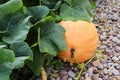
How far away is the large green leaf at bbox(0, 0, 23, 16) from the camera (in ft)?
5.92

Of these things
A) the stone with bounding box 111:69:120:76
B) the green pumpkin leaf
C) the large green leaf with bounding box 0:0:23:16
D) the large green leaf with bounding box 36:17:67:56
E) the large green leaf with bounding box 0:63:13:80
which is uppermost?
the large green leaf with bounding box 0:0:23:16

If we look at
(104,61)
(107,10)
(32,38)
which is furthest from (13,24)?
(107,10)

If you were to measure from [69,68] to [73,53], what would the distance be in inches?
5.6

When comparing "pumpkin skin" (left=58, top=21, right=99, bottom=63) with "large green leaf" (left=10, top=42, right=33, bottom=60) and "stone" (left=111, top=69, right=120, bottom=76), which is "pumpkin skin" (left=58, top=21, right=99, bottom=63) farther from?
"large green leaf" (left=10, top=42, right=33, bottom=60)

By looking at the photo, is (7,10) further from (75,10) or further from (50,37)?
(75,10)

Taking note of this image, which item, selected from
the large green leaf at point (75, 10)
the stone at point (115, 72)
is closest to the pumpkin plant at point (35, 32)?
the large green leaf at point (75, 10)

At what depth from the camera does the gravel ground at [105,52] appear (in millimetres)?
2209

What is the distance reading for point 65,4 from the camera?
2361 mm

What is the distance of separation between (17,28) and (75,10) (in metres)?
0.59

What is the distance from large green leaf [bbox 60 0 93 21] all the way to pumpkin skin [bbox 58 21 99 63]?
6 cm

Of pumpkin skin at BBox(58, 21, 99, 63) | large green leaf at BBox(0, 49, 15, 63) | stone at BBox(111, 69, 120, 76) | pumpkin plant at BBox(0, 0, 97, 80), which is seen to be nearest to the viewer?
large green leaf at BBox(0, 49, 15, 63)

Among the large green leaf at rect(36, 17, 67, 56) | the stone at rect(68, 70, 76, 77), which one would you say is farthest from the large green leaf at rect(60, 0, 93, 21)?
the stone at rect(68, 70, 76, 77)

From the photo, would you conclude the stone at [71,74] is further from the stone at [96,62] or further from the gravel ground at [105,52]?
the stone at [96,62]

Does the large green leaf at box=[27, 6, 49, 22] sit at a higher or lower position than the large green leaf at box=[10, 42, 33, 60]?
higher
